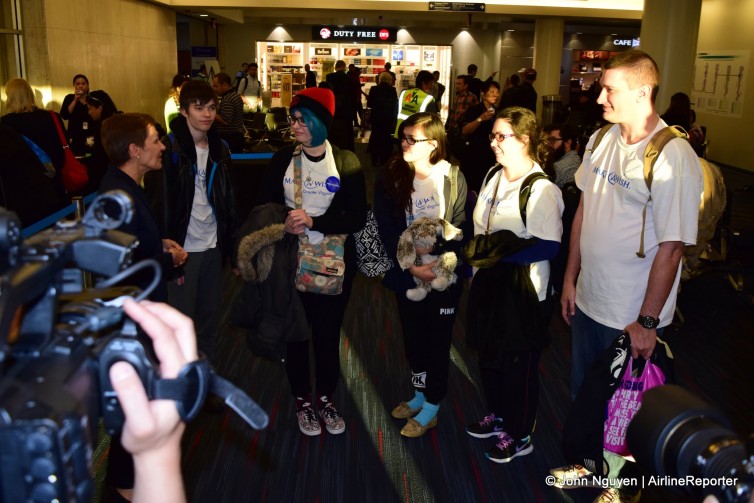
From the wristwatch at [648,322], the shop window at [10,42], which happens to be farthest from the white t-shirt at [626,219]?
the shop window at [10,42]

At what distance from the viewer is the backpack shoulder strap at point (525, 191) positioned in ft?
9.88

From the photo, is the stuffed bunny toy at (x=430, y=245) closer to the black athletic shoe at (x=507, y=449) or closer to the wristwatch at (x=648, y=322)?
the black athletic shoe at (x=507, y=449)

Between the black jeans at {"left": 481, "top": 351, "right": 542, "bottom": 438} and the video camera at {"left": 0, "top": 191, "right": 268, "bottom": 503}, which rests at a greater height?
the video camera at {"left": 0, "top": 191, "right": 268, "bottom": 503}

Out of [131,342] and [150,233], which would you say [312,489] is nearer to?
[150,233]

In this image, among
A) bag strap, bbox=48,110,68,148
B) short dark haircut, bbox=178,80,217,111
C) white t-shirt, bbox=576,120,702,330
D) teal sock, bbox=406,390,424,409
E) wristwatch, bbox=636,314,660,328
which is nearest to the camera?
white t-shirt, bbox=576,120,702,330

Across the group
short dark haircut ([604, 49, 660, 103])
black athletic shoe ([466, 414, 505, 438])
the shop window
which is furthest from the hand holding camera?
the shop window

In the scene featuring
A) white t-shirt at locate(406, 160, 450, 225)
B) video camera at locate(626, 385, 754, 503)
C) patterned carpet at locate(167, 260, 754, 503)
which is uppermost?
white t-shirt at locate(406, 160, 450, 225)

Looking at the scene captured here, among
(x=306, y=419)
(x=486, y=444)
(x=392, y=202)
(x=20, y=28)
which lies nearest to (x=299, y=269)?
(x=392, y=202)

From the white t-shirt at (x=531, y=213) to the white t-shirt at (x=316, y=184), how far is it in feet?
2.34

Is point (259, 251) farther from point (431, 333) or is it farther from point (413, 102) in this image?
point (413, 102)

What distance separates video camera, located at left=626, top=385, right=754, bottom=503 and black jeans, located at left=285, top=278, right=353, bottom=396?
2.30m

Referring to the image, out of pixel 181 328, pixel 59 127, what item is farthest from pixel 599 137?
pixel 59 127

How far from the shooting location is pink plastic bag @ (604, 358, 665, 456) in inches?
105

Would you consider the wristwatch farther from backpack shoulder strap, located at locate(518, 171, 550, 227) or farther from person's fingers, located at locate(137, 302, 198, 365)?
person's fingers, located at locate(137, 302, 198, 365)
